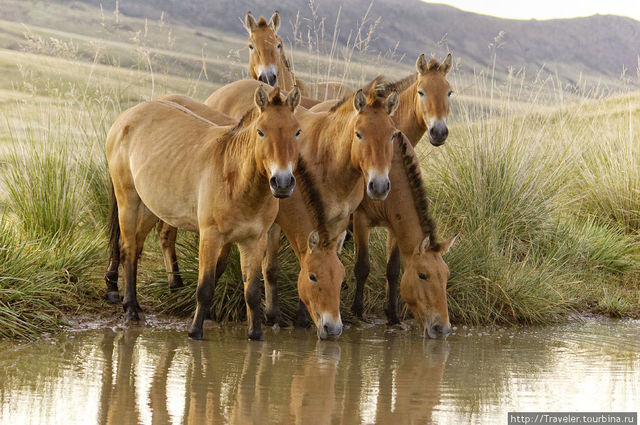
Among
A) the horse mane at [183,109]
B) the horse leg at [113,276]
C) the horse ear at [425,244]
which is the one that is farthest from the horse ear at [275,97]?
the horse leg at [113,276]

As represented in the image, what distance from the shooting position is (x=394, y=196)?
6.73m

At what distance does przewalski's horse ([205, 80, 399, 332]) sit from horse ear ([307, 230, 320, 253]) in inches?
8.7

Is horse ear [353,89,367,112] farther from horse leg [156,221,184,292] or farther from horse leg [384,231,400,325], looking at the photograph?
horse leg [156,221,184,292]

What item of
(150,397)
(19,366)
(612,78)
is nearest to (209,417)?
(150,397)

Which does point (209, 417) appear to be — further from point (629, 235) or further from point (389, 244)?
point (629, 235)

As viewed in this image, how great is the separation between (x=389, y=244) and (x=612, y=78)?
13790cm

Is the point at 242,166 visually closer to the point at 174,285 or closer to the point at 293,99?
the point at 293,99

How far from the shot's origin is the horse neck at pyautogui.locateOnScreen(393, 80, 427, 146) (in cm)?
784

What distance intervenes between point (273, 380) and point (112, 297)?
109 inches

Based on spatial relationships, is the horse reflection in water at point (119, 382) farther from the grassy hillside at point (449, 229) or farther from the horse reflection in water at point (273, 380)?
the grassy hillside at point (449, 229)

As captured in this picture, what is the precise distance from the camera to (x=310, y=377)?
16.7 ft

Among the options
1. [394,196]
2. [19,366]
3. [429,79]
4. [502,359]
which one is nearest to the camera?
[19,366]

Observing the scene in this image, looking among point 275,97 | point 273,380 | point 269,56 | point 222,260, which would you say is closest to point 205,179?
point 222,260

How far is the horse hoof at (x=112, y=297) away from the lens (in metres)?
7.24
